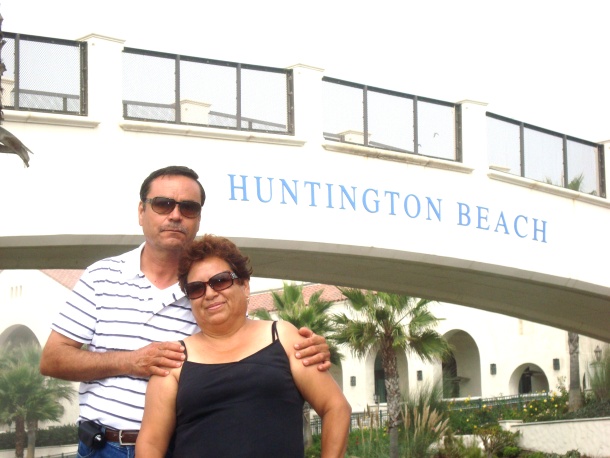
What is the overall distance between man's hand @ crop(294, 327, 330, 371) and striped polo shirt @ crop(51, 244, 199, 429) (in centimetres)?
47

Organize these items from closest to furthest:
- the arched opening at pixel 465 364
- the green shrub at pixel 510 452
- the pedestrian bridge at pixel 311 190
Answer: the pedestrian bridge at pixel 311 190 → the green shrub at pixel 510 452 → the arched opening at pixel 465 364

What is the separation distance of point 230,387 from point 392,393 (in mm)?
22828

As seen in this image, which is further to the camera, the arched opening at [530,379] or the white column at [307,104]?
the arched opening at [530,379]

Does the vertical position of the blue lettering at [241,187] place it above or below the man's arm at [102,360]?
above

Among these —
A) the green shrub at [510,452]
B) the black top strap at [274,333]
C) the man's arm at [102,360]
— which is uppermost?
the black top strap at [274,333]

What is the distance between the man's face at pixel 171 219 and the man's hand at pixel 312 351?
0.63 m

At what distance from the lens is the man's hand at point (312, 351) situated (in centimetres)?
375

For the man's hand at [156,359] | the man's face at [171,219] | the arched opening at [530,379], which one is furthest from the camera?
the arched opening at [530,379]

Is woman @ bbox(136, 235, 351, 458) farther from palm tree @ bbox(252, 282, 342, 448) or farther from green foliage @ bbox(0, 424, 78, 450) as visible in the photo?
green foliage @ bbox(0, 424, 78, 450)

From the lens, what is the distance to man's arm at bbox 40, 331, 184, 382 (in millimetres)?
3732

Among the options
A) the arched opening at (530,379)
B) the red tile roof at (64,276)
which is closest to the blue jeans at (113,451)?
the arched opening at (530,379)

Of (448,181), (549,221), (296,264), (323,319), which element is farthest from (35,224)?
(323,319)

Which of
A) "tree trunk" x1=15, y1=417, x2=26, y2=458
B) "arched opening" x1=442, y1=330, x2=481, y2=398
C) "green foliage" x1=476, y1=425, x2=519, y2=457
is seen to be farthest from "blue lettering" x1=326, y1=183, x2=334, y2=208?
"tree trunk" x1=15, y1=417, x2=26, y2=458

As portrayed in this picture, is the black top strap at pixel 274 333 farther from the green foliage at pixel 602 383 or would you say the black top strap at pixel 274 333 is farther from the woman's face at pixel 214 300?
the green foliage at pixel 602 383
